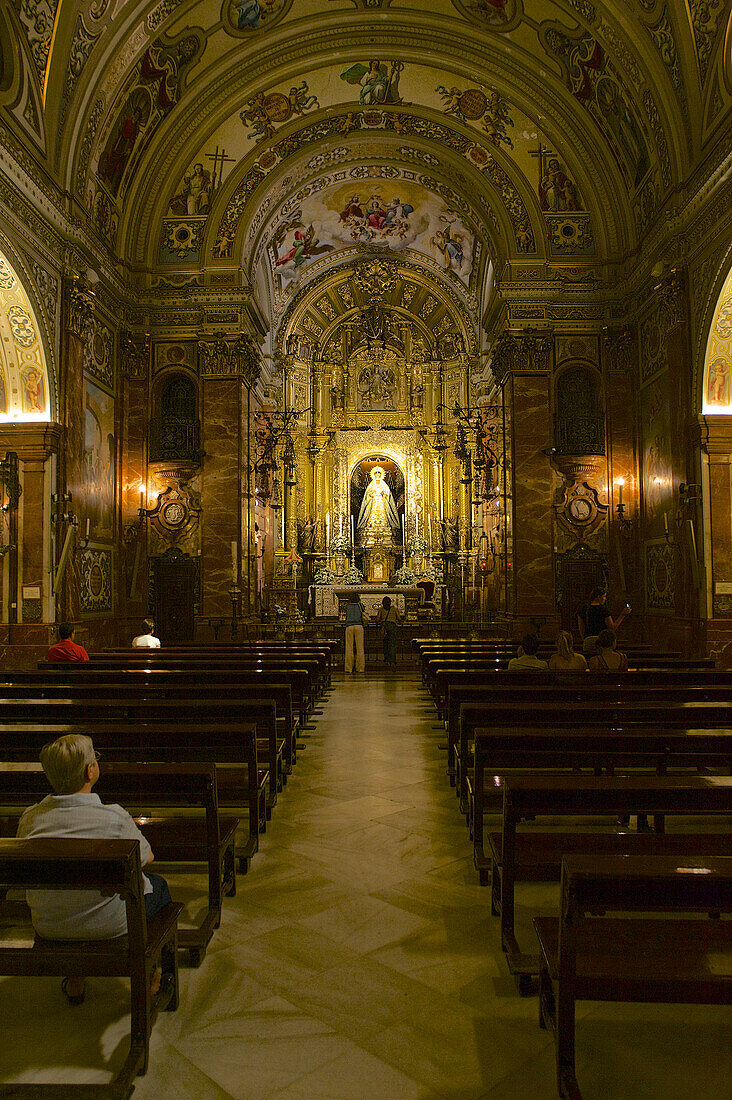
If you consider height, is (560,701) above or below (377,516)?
below

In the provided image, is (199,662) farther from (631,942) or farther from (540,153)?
(540,153)

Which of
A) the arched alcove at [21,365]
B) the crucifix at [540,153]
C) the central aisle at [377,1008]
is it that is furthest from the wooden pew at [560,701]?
the crucifix at [540,153]

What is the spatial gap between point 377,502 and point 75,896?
78.9 feet

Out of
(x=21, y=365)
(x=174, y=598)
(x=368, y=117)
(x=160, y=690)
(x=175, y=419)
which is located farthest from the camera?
(x=368, y=117)

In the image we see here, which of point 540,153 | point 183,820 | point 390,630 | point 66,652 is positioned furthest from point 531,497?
point 183,820

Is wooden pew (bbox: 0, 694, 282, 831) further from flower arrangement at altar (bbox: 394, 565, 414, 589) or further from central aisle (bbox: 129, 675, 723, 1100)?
flower arrangement at altar (bbox: 394, 565, 414, 589)

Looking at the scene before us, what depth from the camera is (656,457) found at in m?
15.4

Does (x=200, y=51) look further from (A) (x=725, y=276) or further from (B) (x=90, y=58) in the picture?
(A) (x=725, y=276)

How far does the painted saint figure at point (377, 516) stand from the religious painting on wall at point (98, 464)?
11311 millimetres

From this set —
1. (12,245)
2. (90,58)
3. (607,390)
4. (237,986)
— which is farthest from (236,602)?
(237,986)

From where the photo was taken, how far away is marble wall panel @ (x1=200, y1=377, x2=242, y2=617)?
17.5 m

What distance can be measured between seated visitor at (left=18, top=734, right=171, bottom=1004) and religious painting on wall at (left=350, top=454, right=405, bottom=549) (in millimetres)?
23425

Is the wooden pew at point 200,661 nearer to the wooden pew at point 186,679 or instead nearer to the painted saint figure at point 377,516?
the wooden pew at point 186,679

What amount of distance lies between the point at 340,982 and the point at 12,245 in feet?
39.4
